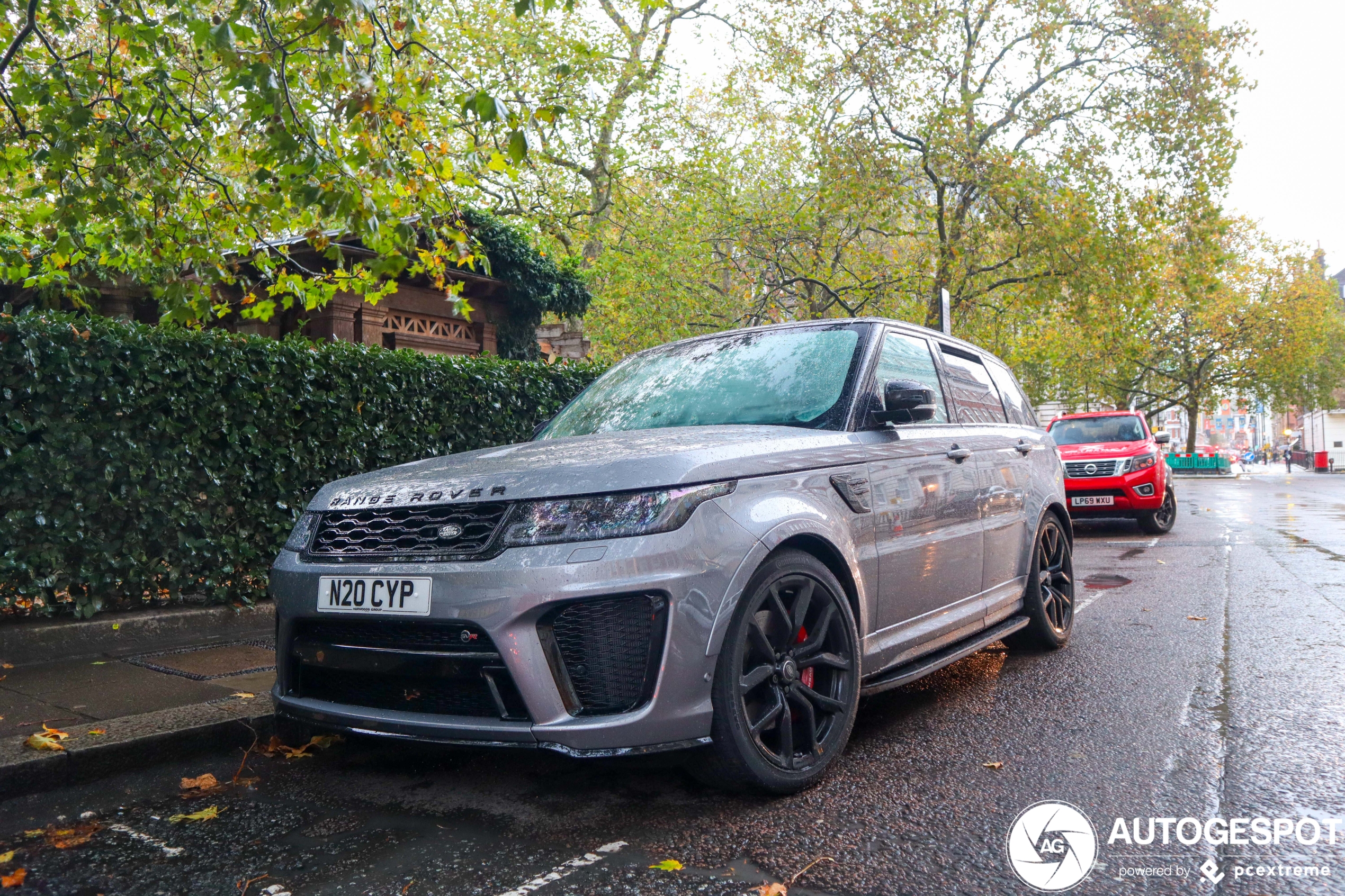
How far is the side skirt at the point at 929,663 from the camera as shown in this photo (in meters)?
3.79

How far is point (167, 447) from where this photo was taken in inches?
238

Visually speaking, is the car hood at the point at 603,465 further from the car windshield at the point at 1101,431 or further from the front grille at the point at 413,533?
the car windshield at the point at 1101,431

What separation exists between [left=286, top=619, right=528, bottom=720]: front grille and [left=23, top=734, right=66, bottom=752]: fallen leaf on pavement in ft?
3.29

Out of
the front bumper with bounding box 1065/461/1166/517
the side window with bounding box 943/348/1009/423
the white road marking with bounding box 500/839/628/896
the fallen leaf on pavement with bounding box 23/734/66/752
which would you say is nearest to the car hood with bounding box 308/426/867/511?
the white road marking with bounding box 500/839/628/896

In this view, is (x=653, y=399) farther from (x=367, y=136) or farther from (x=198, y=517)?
(x=198, y=517)

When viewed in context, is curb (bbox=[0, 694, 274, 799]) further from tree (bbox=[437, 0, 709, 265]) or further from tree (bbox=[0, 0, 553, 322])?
tree (bbox=[437, 0, 709, 265])

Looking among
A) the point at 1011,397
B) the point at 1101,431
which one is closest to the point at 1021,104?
the point at 1101,431

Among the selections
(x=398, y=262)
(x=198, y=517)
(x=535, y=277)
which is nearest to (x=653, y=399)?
(x=398, y=262)

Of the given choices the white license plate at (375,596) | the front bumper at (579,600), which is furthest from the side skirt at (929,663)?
the white license plate at (375,596)

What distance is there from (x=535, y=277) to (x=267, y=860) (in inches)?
495

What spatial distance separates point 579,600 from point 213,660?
3.56 m

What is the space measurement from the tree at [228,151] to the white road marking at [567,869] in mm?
3398

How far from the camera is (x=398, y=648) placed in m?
3.06

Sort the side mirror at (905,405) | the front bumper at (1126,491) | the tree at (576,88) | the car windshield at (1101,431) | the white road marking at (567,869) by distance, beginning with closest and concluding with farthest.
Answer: the white road marking at (567,869)
the side mirror at (905,405)
the front bumper at (1126,491)
the car windshield at (1101,431)
the tree at (576,88)
